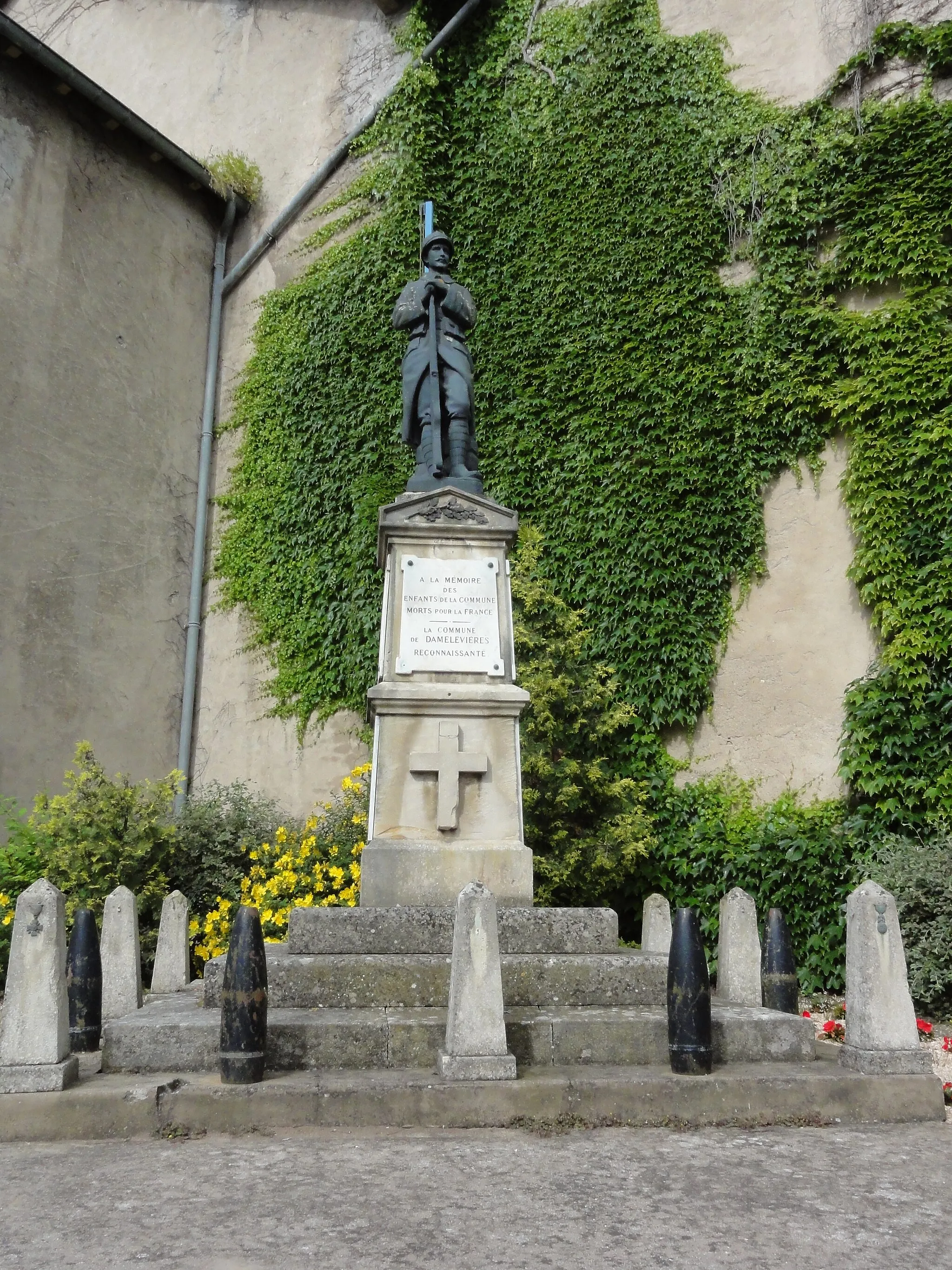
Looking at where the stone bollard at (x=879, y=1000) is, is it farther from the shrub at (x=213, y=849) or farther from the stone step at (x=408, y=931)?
the shrub at (x=213, y=849)

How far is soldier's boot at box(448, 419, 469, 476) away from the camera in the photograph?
7.03 meters

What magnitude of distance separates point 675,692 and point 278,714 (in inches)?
206

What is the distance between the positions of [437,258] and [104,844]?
5.77 m

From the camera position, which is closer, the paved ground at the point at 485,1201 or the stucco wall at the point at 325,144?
the paved ground at the point at 485,1201

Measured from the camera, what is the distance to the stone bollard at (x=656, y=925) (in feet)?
22.9

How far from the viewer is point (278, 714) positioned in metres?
12.8

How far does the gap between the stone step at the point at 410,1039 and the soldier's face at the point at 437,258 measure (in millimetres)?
5224

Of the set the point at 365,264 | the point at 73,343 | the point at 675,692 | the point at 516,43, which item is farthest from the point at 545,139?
the point at 675,692

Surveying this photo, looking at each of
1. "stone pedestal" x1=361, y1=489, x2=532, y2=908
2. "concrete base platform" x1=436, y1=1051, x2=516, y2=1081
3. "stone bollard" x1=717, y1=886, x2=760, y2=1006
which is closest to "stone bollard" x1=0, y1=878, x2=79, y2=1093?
"concrete base platform" x1=436, y1=1051, x2=516, y2=1081

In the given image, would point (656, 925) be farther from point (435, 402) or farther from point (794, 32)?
point (794, 32)

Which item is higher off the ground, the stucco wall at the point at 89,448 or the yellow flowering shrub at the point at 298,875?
the stucco wall at the point at 89,448

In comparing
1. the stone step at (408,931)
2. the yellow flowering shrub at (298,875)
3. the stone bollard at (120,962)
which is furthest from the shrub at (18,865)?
the stone step at (408,931)

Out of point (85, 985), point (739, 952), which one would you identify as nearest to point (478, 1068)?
point (85, 985)

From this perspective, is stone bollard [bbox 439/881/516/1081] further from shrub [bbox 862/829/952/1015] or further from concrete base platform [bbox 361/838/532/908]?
shrub [bbox 862/829/952/1015]
